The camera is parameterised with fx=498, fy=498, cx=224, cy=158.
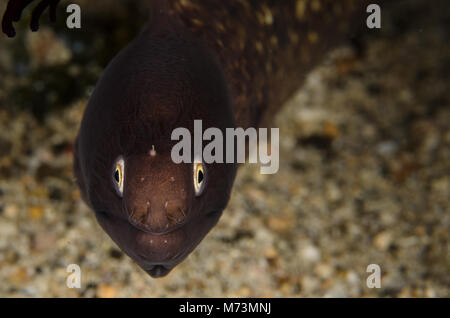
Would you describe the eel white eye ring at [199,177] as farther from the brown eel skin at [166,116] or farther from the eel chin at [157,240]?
the eel chin at [157,240]

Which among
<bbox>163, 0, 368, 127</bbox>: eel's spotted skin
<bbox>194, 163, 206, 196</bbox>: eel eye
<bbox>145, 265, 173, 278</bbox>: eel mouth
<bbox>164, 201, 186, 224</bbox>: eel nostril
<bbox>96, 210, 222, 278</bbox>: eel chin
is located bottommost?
<bbox>145, 265, 173, 278</bbox>: eel mouth

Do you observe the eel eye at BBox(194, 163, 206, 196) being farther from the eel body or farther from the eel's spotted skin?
the eel's spotted skin

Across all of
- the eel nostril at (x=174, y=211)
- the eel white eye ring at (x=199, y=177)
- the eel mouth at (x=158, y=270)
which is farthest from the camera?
the eel mouth at (x=158, y=270)

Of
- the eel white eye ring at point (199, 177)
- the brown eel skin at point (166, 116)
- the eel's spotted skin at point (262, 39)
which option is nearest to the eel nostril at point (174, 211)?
the brown eel skin at point (166, 116)

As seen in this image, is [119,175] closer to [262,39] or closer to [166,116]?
[166,116]

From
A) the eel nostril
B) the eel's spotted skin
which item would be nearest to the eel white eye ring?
the eel nostril

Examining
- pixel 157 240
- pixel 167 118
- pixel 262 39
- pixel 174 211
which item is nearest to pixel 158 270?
pixel 157 240

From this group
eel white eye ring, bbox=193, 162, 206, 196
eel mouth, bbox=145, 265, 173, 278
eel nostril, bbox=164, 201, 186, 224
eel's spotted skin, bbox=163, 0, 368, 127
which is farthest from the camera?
eel's spotted skin, bbox=163, 0, 368, 127

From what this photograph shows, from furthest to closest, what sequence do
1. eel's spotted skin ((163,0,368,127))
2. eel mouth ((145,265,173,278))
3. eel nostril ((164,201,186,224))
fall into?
eel's spotted skin ((163,0,368,127)), eel mouth ((145,265,173,278)), eel nostril ((164,201,186,224))
